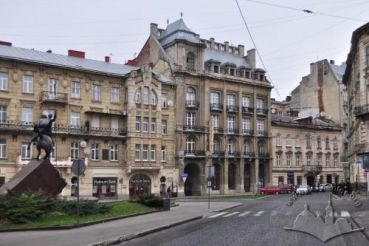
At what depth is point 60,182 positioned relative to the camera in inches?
902

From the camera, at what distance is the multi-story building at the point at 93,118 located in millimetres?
48031

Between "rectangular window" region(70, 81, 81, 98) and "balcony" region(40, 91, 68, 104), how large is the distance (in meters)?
1.08

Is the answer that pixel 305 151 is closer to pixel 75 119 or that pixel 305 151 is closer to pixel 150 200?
pixel 75 119

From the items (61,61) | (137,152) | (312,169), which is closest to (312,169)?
(312,169)

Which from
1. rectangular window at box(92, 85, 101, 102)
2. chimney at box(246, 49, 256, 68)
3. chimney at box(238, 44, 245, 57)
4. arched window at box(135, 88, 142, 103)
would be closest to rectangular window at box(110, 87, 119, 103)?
rectangular window at box(92, 85, 101, 102)

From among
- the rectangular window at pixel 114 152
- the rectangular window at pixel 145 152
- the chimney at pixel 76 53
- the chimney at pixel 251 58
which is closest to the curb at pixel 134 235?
the rectangular window at pixel 114 152

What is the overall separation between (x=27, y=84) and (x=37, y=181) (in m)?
29.6

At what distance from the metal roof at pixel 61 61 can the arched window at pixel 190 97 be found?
341 inches

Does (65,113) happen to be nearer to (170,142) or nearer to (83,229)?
(170,142)

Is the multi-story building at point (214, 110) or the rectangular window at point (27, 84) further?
the multi-story building at point (214, 110)

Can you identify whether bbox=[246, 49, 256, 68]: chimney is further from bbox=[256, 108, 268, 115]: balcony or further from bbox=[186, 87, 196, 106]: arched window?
bbox=[186, 87, 196, 106]: arched window

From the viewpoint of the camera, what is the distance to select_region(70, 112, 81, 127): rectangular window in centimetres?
5188

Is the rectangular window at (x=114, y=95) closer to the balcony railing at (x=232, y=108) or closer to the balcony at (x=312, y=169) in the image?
the balcony railing at (x=232, y=108)

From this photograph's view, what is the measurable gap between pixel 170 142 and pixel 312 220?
45.7 meters
